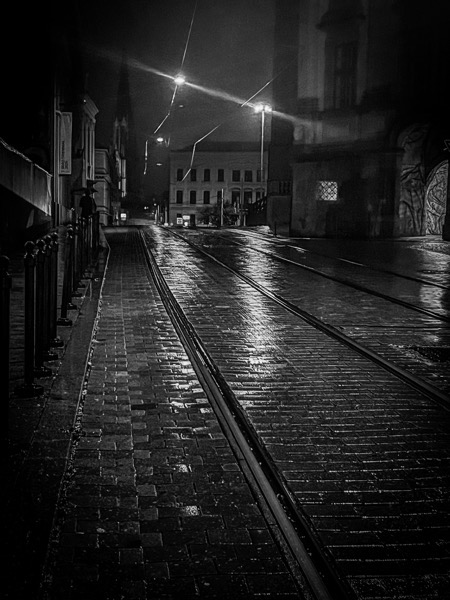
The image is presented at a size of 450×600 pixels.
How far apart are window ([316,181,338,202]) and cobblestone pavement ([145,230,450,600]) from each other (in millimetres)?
27503

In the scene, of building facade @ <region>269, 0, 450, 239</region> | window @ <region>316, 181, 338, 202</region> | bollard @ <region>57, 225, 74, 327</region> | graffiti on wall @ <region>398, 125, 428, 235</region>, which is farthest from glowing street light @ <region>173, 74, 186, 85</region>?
bollard @ <region>57, 225, 74, 327</region>

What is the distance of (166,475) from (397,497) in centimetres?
122

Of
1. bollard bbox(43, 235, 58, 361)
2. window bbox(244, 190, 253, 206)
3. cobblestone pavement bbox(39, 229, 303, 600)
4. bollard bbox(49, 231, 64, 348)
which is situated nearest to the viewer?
cobblestone pavement bbox(39, 229, 303, 600)

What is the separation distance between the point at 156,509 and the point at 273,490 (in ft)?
2.08

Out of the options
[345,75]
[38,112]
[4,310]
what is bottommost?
[4,310]

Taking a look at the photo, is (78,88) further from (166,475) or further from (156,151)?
(156,151)

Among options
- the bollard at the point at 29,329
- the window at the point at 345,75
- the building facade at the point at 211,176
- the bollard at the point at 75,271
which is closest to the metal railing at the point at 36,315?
the bollard at the point at 29,329

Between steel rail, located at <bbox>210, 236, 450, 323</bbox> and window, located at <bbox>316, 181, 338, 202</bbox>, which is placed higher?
window, located at <bbox>316, 181, 338, 202</bbox>

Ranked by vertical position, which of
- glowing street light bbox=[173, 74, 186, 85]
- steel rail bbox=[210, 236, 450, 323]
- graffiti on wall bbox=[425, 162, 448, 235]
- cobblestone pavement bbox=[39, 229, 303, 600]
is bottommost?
cobblestone pavement bbox=[39, 229, 303, 600]

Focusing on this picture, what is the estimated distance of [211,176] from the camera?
111 m

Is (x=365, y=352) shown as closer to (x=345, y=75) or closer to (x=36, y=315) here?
(x=36, y=315)

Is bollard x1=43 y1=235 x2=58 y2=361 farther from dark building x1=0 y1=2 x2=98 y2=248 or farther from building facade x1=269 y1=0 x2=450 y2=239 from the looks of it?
building facade x1=269 y1=0 x2=450 y2=239

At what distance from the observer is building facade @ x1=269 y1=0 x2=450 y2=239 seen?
33.9 metres

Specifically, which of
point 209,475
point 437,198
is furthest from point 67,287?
point 437,198
